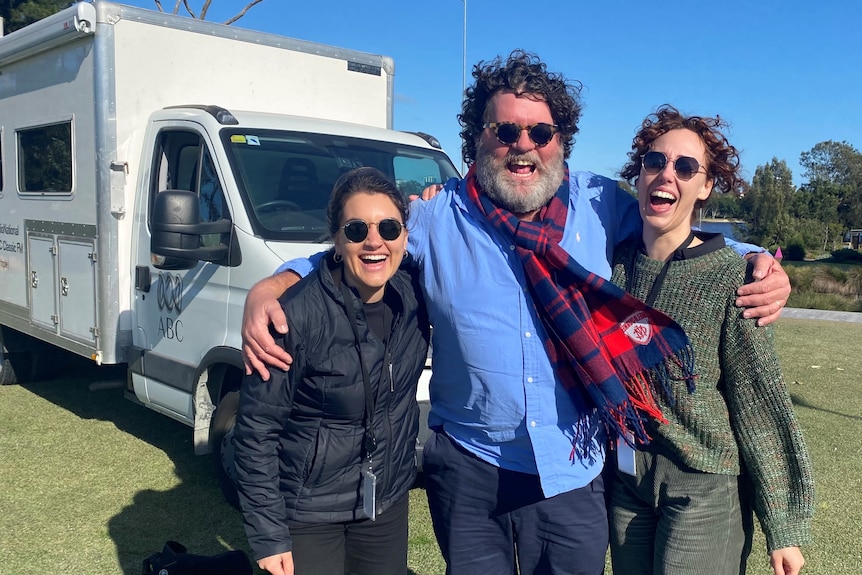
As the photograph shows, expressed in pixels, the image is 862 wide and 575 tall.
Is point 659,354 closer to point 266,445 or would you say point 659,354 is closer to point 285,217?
point 266,445

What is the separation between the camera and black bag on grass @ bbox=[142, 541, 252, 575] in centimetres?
327

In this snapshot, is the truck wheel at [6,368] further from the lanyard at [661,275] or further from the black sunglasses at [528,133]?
the lanyard at [661,275]

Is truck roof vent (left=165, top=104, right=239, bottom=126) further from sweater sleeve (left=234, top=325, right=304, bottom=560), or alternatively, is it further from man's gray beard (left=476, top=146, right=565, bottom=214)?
sweater sleeve (left=234, top=325, right=304, bottom=560)


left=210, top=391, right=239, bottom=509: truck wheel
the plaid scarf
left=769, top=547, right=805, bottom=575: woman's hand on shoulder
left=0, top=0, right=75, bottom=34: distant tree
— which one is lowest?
left=210, top=391, right=239, bottom=509: truck wheel

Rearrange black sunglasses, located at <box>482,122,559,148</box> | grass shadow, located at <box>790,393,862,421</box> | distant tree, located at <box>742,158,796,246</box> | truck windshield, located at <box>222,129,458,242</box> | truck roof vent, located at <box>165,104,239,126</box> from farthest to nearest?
distant tree, located at <box>742,158,796,246</box>
grass shadow, located at <box>790,393,862,421</box>
truck roof vent, located at <box>165,104,239,126</box>
truck windshield, located at <box>222,129,458,242</box>
black sunglasses, located at <box>482,122,559,148</box>

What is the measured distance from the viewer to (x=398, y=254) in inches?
90.5

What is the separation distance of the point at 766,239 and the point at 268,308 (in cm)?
3542

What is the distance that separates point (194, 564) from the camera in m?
3.28

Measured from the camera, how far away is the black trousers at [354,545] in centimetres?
233

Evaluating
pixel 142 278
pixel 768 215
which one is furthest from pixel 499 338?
pixel 768 215

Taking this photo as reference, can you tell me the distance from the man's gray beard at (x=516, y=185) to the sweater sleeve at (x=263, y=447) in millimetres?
750

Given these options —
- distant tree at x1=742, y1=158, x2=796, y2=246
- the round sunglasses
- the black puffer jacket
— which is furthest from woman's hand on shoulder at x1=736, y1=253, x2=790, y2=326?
distant tree at x1=742, y1=158, x2=796, y2=246

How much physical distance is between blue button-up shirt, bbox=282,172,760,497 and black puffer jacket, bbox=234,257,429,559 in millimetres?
147

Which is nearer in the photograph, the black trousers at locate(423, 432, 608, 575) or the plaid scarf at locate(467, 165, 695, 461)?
the plaid scarf at locate(467, 165, 695, 461)
